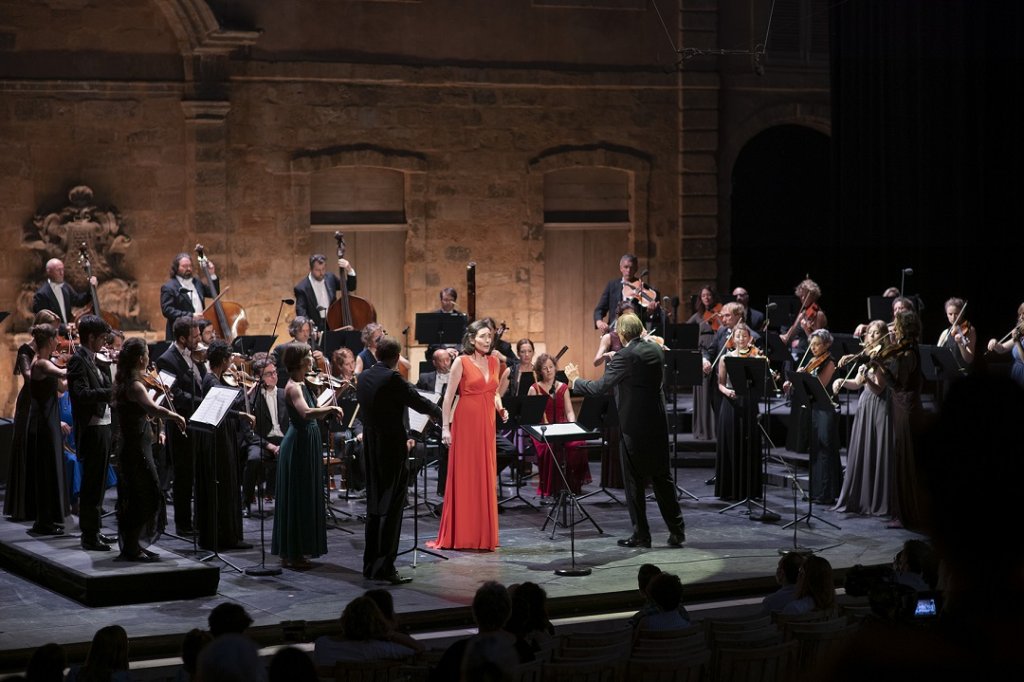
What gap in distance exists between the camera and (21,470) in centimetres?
1027

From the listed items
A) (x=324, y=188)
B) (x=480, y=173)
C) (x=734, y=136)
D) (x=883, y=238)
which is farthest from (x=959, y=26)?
(x=324, y=188)

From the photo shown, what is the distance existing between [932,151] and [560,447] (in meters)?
5.83

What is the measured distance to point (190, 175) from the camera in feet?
52.9

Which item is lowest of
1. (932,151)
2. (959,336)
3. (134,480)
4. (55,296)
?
(134,480)

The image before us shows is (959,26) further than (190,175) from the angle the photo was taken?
No

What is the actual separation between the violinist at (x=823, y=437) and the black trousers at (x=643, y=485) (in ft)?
5.44

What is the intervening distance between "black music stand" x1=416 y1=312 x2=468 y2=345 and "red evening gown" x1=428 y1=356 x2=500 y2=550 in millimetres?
3264

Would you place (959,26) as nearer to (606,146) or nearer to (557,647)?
(606,146)

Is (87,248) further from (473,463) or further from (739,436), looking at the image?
(739,436)

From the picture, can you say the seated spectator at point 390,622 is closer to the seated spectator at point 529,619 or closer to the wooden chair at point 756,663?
the seated spectator at point 529,619

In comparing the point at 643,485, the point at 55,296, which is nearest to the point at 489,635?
the point at 643,485

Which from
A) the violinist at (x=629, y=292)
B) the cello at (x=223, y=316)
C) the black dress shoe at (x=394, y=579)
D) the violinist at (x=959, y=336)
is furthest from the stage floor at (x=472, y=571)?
the violinist at (x=629, y=292)

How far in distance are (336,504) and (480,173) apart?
672 centimetres

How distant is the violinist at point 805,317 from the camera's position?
14.3 metres
